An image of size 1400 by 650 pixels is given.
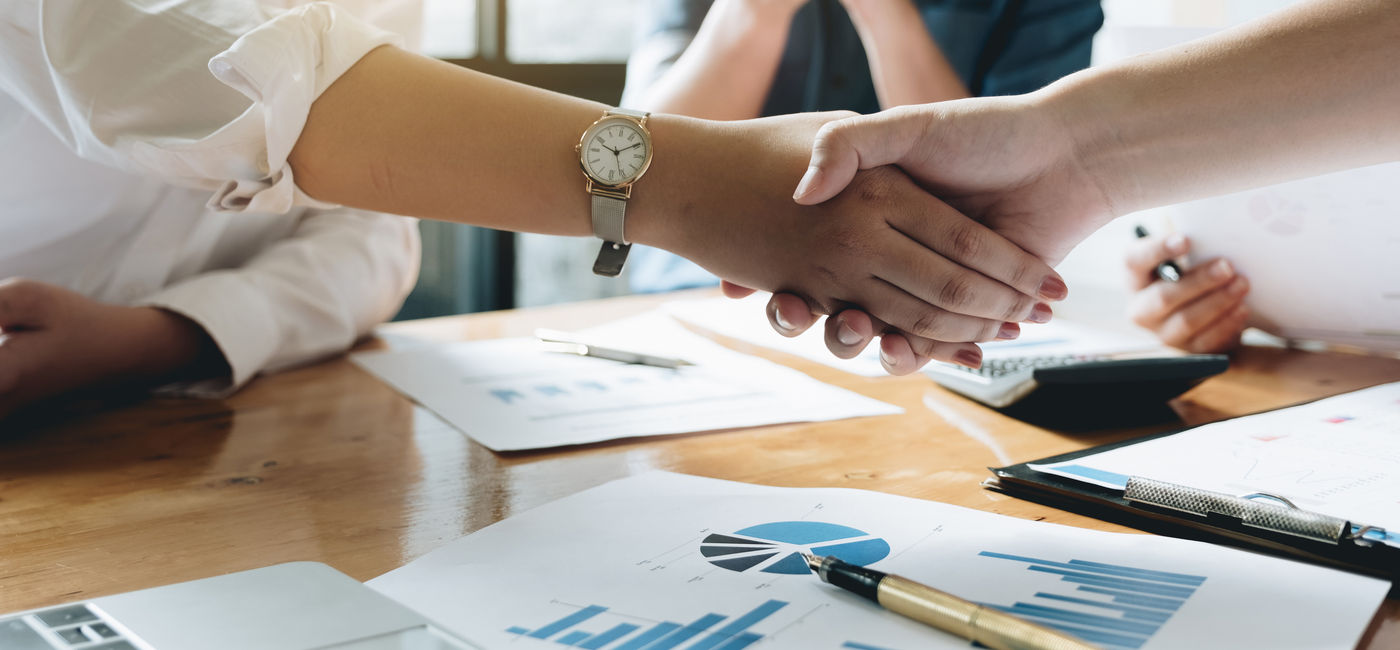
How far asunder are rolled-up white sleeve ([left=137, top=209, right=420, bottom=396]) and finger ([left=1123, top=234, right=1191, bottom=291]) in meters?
0.83

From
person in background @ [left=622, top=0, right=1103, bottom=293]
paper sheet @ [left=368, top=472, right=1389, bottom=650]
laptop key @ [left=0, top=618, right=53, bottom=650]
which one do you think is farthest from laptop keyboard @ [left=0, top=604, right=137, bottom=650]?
person in background @ [left=622, top=0, right=1103, bottom=293]

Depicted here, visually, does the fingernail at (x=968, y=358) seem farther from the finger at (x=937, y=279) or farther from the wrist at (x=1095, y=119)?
the wrist at (x=1095, y=119)

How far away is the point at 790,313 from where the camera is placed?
83cm

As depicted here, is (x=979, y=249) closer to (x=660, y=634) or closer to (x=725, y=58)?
(x=660, y=634)

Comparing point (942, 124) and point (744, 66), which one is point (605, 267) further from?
point (744, 66)

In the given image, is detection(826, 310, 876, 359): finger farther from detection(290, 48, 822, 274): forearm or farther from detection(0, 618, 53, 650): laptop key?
detection(0, 618, 53, 650): laptop key

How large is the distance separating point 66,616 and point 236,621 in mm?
71

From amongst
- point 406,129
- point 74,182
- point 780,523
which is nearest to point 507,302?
point 74,182

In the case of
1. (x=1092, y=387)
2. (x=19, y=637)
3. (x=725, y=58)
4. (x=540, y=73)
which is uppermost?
(x=540, y=73)

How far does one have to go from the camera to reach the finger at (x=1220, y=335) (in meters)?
1.09

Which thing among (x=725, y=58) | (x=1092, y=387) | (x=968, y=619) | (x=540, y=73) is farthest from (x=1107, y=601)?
(x=540, y=73)

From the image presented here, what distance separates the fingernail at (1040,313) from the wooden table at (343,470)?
3.5 inches

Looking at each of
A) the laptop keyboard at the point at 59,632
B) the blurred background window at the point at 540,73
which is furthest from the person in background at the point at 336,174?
the blurred background window at the point at 540,73

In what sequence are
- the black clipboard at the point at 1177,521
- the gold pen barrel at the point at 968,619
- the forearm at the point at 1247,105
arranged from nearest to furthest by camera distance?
the gold pen barrel at the point at 968,619 < the black clipboard at the point at 1177,521 < the forearm at the point at 1247,105
